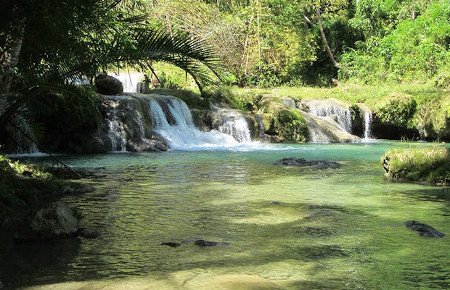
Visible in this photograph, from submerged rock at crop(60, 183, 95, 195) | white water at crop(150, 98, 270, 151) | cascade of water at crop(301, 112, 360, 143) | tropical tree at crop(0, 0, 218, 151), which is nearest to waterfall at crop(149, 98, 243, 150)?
white water at crop(150, 98, 270, 151)

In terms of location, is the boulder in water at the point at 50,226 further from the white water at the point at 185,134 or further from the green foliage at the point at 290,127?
the green foliage at the point at 290,127

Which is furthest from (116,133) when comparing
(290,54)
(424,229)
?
(290,54)

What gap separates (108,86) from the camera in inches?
893

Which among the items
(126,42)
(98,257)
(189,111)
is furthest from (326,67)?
(98,257)

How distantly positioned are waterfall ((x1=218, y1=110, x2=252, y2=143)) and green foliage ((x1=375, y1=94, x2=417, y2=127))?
8044 millimetres

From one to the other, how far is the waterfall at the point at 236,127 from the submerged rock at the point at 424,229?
17.2 metres

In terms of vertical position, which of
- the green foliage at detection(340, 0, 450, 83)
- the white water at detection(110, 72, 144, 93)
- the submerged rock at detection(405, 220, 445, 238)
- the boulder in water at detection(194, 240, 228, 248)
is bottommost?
the submerged rock at detection(405, 220, 445, 238)

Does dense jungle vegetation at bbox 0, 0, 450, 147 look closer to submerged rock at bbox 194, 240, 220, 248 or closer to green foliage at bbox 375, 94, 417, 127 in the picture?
green foliage at bbox 375, 94, 417, 127

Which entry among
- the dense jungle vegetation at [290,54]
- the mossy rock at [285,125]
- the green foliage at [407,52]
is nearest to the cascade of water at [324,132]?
the mossy rock at [285,125]

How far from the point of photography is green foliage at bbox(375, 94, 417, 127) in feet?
91.5

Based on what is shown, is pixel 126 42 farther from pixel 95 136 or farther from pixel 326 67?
pixel 326 67

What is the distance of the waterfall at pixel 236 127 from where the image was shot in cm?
2428

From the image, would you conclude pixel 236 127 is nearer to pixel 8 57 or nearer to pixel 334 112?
pixel 334 112

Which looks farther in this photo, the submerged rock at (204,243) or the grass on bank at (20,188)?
the grass on bank at (20,188)
